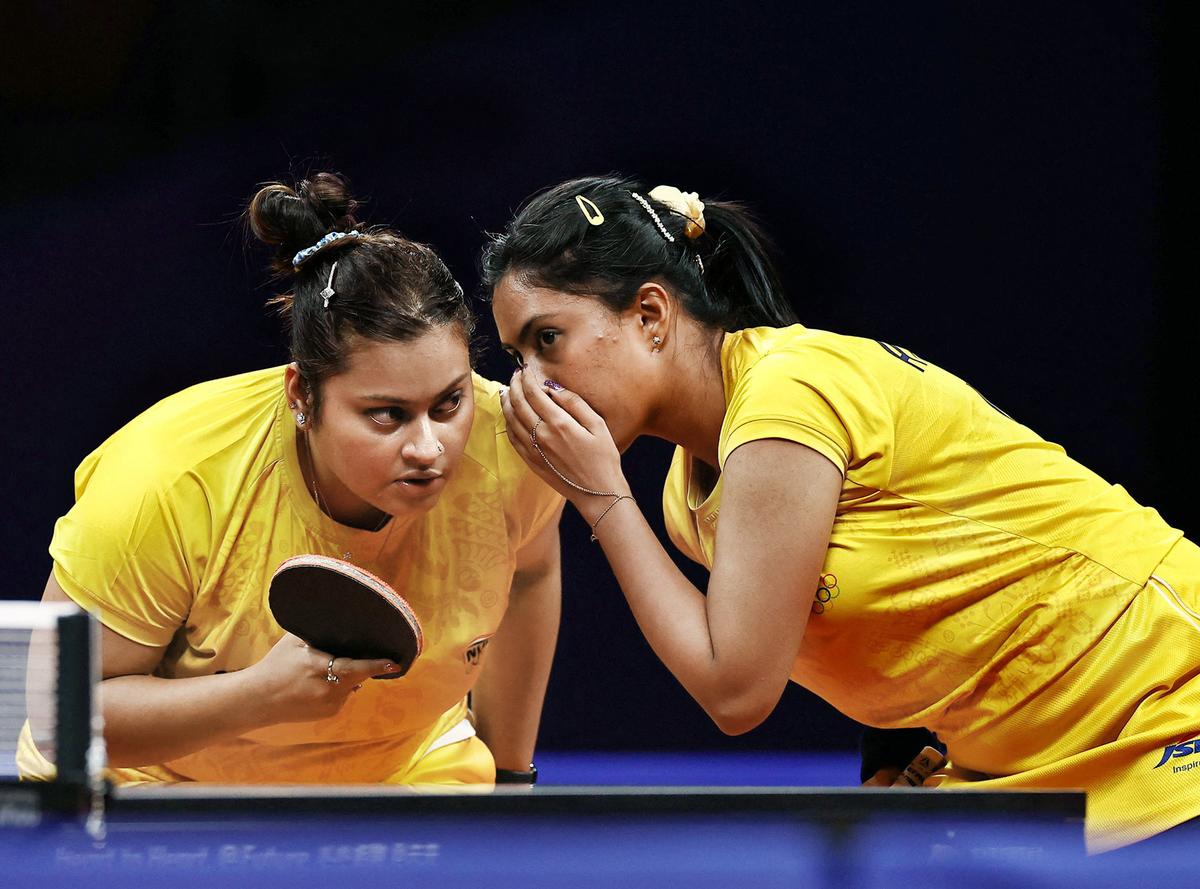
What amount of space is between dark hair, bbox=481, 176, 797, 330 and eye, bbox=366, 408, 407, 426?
29cm

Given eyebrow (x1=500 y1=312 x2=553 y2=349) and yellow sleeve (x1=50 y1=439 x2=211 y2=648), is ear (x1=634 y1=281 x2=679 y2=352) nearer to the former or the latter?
eyebrow (x1=500 y1=312 x2=553 y2=349)

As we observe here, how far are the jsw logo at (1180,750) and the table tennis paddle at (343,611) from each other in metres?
1.09

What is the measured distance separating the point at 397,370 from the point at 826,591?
31.9 inches

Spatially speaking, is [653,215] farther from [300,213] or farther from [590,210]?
[300,213]

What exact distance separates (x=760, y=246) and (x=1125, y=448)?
114 inches

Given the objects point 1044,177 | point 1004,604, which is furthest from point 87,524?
point 1044,177

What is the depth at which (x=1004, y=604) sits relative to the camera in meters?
2.08

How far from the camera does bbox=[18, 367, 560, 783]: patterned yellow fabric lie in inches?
91.9

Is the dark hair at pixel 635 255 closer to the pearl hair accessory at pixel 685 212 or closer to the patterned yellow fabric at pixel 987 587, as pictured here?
the pearl hair accessory at pixel 685 212

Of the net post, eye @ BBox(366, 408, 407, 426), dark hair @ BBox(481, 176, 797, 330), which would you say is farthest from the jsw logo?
the net post

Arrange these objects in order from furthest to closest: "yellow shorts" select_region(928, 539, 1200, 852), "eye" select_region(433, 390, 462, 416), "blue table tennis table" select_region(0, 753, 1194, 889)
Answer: "eye" select_region(433, 390, 462, 416) → "yellow shorts" select_region(928, 539, 1200, 852) → "blue table tennis table" select_region(0, 753, 1194, 889)

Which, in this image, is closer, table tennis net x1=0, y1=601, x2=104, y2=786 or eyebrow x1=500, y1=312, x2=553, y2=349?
table tennis net x1=0, y1=601, x2=104, y2=786

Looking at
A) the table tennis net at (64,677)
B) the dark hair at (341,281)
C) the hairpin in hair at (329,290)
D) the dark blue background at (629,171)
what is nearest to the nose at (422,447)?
the dark hair at (341,281)

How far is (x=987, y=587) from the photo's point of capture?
2.08m
